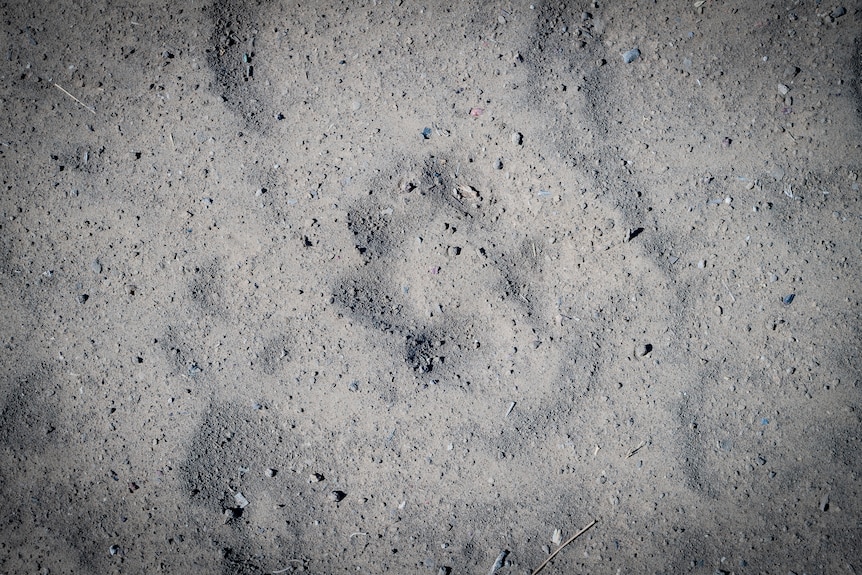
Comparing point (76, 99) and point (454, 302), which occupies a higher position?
point (454, 302)

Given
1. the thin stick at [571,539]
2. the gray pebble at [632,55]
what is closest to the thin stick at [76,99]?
the gray pebble at [632,55]

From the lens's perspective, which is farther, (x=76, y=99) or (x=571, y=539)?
(x=76, y=99)

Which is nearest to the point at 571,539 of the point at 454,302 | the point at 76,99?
the point at 454,302

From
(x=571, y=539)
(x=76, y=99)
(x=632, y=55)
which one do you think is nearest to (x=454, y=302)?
(x=571, y=539)

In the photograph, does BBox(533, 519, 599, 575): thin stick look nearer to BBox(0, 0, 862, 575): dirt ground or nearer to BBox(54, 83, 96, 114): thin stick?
BBox(0, 0, 862, 575): dirt ground

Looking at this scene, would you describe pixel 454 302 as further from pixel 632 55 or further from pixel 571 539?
pixel 632 55

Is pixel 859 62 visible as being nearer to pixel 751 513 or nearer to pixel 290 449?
pixel 751 513

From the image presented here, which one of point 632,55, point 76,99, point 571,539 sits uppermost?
point 632,55

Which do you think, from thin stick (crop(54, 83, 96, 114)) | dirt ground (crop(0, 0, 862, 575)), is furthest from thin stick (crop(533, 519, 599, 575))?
thin stick (crop(54, 83, 96, 114))

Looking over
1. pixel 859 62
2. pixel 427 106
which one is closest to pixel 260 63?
pixel 427 106

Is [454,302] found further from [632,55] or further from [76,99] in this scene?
[76,99]
